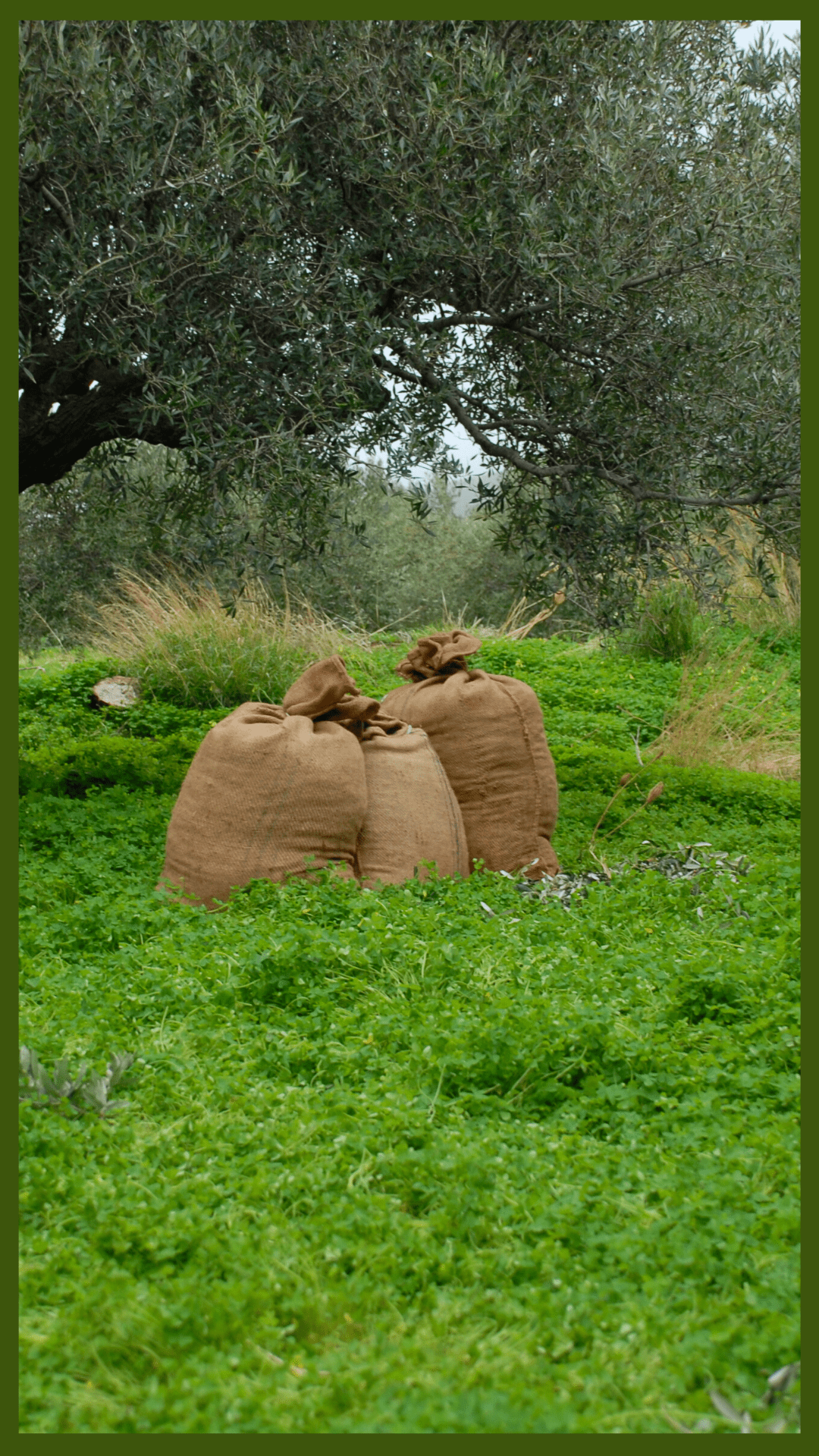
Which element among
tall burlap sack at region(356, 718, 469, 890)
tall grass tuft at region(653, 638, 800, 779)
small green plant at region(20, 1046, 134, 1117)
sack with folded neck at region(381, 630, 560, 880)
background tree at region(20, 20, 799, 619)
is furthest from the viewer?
tall grass tuft at region(653, 638, 800, 779)

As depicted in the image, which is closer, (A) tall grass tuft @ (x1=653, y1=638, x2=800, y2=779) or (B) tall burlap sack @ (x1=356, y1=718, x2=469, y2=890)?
(B) tall burlap sack @ (x1=356, y1=718, x2=469, y2=890)

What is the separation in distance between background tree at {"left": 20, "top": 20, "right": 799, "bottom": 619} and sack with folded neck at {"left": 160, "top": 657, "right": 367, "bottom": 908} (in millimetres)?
1003

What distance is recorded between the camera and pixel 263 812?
473cm

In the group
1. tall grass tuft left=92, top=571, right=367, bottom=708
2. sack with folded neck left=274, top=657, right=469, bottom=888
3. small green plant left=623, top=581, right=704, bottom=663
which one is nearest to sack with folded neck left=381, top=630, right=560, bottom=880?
sack with folded neck left=274, top=657, right=469, bottom=888

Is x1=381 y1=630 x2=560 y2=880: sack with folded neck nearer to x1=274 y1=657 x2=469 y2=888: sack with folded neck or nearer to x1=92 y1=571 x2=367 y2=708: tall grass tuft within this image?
x1=274 y1=657 x2=469 y2=888: sack with folded neck

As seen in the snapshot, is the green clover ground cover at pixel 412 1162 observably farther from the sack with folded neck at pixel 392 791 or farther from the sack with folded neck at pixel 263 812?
the sack with folded neck at pixel 392 791

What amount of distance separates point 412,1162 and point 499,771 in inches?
119

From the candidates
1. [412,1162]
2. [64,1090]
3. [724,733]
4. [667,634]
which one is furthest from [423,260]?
[667,634]

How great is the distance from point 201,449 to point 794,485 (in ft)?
9.95

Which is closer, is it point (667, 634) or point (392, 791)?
point (392, 791)

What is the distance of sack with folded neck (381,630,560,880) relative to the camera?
5.44 meters

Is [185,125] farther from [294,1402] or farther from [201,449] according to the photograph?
[294,1402]

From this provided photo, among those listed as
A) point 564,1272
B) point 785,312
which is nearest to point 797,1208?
point 564,1272

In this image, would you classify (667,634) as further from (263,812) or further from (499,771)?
(263,812)
